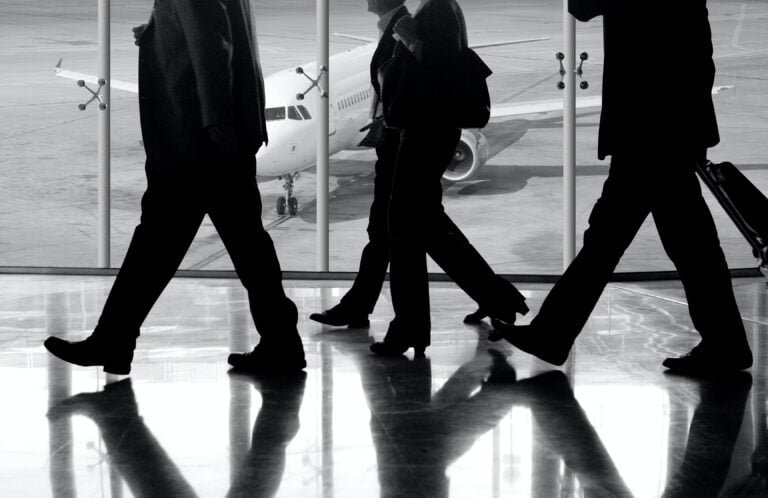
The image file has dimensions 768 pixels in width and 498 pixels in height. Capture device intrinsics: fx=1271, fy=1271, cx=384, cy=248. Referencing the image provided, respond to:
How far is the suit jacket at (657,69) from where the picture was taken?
3846 millimetres

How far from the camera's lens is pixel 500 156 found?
1427 cm

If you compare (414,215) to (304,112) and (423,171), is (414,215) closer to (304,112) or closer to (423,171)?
(423,171)

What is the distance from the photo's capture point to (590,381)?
3.95 meters

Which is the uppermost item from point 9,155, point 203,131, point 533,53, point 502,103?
point 203,131

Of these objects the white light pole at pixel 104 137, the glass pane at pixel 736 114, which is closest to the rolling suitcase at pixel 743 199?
the white light pole at pixel 104 137

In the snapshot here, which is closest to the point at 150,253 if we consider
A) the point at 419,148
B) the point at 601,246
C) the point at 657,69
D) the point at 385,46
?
the point at 419,148

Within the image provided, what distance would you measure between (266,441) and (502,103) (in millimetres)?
10333

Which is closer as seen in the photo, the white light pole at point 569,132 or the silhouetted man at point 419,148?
the silhouetted man at point 419,148

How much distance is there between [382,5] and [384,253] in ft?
3.22

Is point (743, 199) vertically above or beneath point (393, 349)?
above

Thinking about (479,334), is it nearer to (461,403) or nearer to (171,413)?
(461,403)

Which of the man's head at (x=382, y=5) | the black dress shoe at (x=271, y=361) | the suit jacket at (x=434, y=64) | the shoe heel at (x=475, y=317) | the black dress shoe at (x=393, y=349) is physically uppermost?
the man's head at (x=382, y=5)

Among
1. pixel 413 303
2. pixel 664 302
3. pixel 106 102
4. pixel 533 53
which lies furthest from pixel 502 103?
pixel 413 303

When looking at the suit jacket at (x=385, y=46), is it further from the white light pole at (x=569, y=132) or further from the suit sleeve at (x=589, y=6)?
the white light pole at (x=569, y=132)
